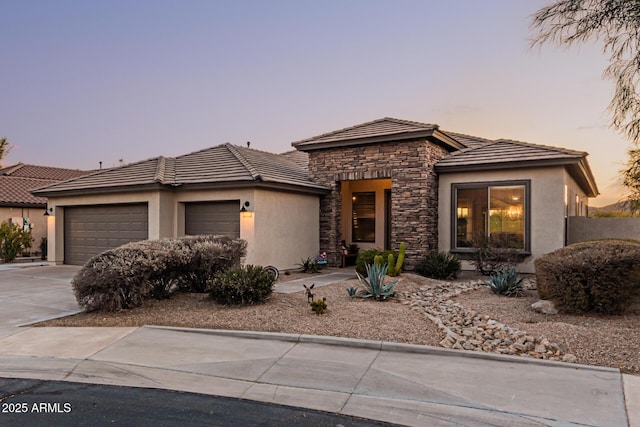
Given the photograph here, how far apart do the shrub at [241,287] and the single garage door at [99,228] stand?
737cm

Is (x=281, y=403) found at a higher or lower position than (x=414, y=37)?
lower

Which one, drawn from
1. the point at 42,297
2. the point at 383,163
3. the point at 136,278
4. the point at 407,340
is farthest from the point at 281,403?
the point at 383,163

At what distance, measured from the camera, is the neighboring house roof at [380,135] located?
13752 millimetres

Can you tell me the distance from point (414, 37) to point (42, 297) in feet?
43.4

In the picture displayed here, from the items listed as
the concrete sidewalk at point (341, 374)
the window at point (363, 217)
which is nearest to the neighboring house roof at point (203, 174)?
the window at point (363, 217)

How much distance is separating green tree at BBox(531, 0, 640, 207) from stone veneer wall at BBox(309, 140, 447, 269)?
6.19m

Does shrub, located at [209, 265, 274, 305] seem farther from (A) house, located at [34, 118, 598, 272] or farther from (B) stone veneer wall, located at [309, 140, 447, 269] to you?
(B) stone veneer wall, located at [309, 140, 447, 269]

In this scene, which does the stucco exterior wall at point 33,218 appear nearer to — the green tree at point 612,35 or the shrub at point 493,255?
the shrub at point 493,255

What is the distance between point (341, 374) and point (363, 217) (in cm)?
1240

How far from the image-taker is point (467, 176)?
46.3ft

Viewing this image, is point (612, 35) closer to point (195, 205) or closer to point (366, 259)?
point (366, 259)

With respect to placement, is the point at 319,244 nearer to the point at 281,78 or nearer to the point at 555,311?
the point at 281,78

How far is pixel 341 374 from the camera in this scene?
504 centimetres

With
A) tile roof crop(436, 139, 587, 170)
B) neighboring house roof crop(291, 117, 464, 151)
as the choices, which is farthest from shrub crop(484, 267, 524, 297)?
neighboring house roof crop(291, 117, 464, 151)
